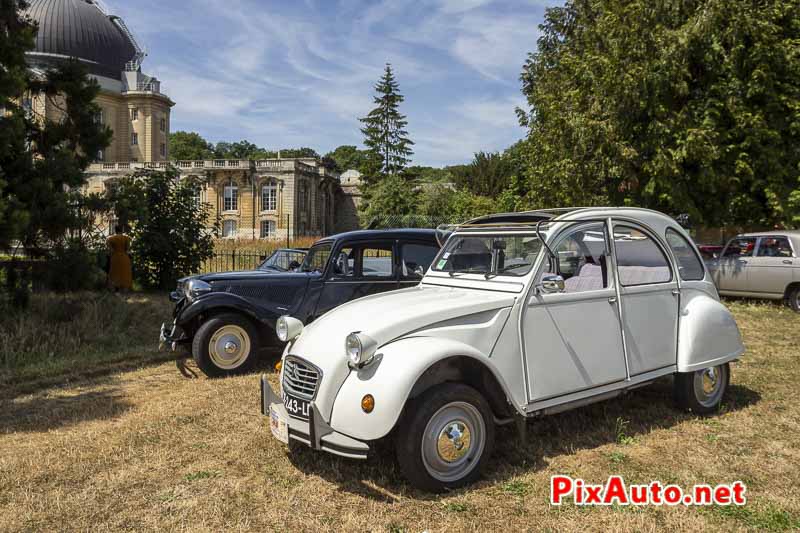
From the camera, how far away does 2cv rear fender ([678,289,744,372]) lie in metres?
5.41

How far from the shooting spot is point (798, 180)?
576 inches

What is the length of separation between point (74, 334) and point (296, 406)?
713 centimetres

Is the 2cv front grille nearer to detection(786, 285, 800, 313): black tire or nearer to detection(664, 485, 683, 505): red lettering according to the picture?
detection(664, 485, 683, 505): red lettering

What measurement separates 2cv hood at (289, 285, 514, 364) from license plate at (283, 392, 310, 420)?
12.4 inches

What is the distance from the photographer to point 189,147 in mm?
105562

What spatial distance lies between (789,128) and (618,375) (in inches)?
530

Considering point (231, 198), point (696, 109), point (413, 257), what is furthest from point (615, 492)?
point (231, 198)

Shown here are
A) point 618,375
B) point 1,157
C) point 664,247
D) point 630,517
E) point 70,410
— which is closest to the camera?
point 630,517

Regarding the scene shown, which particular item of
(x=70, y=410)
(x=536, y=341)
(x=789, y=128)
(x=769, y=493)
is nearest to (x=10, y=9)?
(x=70, y=410)

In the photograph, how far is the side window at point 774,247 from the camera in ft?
42.3

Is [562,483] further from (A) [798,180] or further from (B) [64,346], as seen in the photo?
(A) [798,180]

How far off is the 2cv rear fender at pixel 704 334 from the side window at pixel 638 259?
0.38 metres

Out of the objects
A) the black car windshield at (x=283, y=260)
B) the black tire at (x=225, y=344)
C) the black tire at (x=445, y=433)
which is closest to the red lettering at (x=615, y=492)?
the black tire at (x=445, y=433)

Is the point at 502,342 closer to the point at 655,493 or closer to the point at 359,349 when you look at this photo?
the point at 359,349
